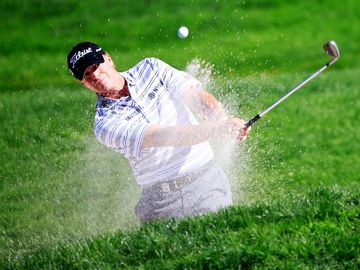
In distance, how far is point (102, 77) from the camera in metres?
7.59

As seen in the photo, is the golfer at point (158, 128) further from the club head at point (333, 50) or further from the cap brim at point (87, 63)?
the club head at point (333, 50)

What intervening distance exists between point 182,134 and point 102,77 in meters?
0.82

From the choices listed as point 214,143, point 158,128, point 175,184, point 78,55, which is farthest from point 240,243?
point 214,143

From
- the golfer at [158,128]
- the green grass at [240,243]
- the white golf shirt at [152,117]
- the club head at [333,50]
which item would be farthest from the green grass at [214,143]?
the club head at [333,50]

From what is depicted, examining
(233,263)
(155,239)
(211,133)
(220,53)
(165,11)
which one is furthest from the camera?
(165,11)

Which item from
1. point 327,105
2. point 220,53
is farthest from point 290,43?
point 327,105

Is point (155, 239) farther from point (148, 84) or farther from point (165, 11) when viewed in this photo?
point (165, 11)

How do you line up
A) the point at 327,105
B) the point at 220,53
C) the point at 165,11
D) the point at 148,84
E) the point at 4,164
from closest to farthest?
the point at 148,84
the point at 4,164
the point at 327,105
the point at 220,53
the point at 165,11

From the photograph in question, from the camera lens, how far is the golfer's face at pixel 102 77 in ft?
24.9

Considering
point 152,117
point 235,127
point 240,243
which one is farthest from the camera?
point 152,117

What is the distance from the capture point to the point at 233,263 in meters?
6.37

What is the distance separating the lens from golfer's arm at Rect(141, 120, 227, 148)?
23.9 feet

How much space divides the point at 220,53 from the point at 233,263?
41.0 ft

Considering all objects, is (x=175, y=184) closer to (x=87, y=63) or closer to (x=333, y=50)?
(x=87, y=63)
